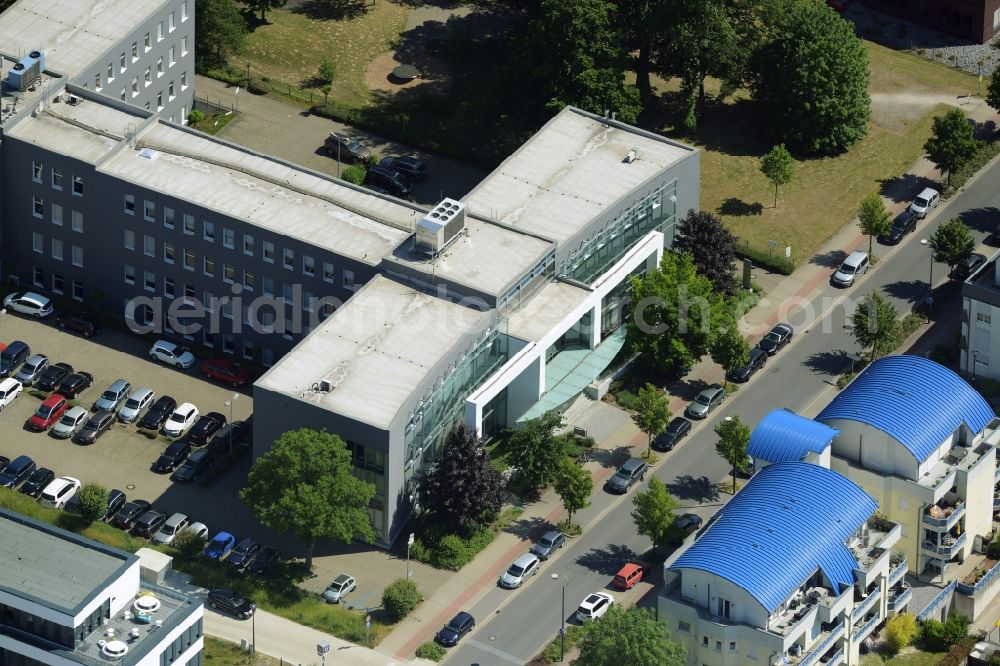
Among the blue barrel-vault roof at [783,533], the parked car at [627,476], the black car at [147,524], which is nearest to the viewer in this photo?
the blue barrel-vault roof at [783,533]

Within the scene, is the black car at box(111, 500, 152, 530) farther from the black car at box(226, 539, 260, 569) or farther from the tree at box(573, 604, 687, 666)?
the tree at box(573, 604, 687, 666)

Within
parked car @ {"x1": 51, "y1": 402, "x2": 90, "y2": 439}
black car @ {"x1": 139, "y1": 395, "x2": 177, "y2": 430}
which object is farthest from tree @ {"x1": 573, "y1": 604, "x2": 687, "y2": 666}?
parked car @ {"x1": 51, "y1": 402, "x2": 90, "y2": 439}

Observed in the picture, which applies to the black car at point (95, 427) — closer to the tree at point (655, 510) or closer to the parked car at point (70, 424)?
the parked car at point (70, 424)

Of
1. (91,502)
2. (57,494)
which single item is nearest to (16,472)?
(57,494)

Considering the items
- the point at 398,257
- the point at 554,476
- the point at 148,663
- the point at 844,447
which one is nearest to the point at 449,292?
the point at 398,257

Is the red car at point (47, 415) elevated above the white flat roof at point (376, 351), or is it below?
below

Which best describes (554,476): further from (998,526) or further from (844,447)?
(998,526)

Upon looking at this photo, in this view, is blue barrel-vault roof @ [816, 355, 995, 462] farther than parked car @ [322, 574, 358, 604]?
Yes

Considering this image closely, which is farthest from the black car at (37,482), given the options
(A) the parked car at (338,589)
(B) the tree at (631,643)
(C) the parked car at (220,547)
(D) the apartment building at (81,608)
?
(B) the tree at (631,643)
